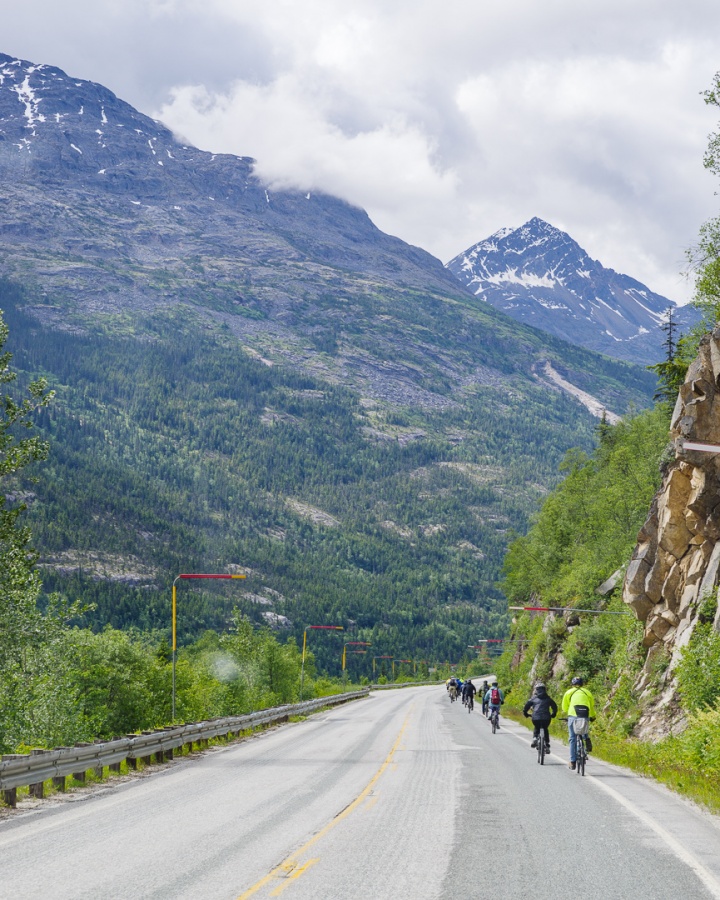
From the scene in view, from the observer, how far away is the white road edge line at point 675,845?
9.17 meters

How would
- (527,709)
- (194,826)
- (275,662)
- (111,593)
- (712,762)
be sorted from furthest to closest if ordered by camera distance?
(111,593)
(275,662)
(527,709)
(712,762)
(194,826)

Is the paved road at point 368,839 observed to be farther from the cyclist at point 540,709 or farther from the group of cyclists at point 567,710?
the cyclist at point 540,709

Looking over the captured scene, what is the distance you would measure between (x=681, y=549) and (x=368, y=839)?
83.5ft

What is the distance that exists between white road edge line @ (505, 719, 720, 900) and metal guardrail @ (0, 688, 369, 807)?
10081 mm

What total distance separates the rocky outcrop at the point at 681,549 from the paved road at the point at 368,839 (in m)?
10.3

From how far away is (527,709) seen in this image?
23562 mm

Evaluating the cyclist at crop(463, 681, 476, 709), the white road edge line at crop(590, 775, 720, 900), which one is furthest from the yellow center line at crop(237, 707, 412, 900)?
the cyclist at crop(463, 681, 476, 709)

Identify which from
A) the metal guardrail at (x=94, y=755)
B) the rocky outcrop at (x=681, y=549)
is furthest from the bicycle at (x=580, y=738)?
the metal guardrail at (x=94, y=755)

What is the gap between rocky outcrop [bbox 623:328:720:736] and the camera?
98.3ft

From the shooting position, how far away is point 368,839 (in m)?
11.5

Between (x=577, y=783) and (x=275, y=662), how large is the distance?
242ft

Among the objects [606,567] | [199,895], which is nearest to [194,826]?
[199,895]

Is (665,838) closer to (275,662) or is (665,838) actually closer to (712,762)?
(712,762)

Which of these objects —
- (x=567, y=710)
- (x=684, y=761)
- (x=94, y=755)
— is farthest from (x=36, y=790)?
(x=684, y=761)
